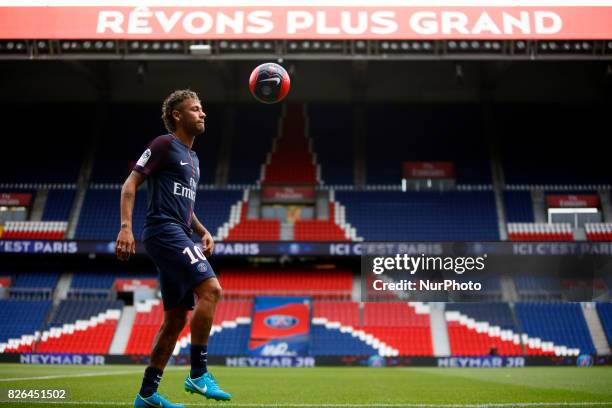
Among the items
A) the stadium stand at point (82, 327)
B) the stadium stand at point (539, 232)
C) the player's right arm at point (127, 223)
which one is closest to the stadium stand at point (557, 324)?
the stadium stand at point (539, 232)

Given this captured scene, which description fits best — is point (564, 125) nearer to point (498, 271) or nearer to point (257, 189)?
point (257, 189)

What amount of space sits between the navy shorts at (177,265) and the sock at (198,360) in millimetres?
316

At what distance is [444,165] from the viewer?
2775 centimetres

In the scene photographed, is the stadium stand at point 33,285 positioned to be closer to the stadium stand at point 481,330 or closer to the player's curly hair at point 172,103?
the stadium stand at point 481,330

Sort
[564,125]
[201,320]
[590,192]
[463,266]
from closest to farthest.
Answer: [201,320] → [463,266] → [590,192] → [564,125]

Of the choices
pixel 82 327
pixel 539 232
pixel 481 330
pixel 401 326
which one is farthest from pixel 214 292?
pixel 539 232

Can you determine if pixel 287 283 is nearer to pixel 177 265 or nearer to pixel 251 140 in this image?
pixel 251 140

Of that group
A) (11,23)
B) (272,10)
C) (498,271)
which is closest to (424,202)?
(272,10)

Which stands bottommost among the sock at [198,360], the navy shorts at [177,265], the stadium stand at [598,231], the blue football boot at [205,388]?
the blue football boot at [205,388]

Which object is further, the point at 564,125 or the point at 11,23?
the point at 564,125

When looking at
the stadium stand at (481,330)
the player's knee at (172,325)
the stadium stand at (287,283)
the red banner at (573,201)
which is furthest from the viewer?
the red banner at (573,201)

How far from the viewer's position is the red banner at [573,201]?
26.3 metres

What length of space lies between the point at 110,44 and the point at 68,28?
166 centimetres

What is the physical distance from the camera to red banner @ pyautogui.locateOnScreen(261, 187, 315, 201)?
1066 inches
